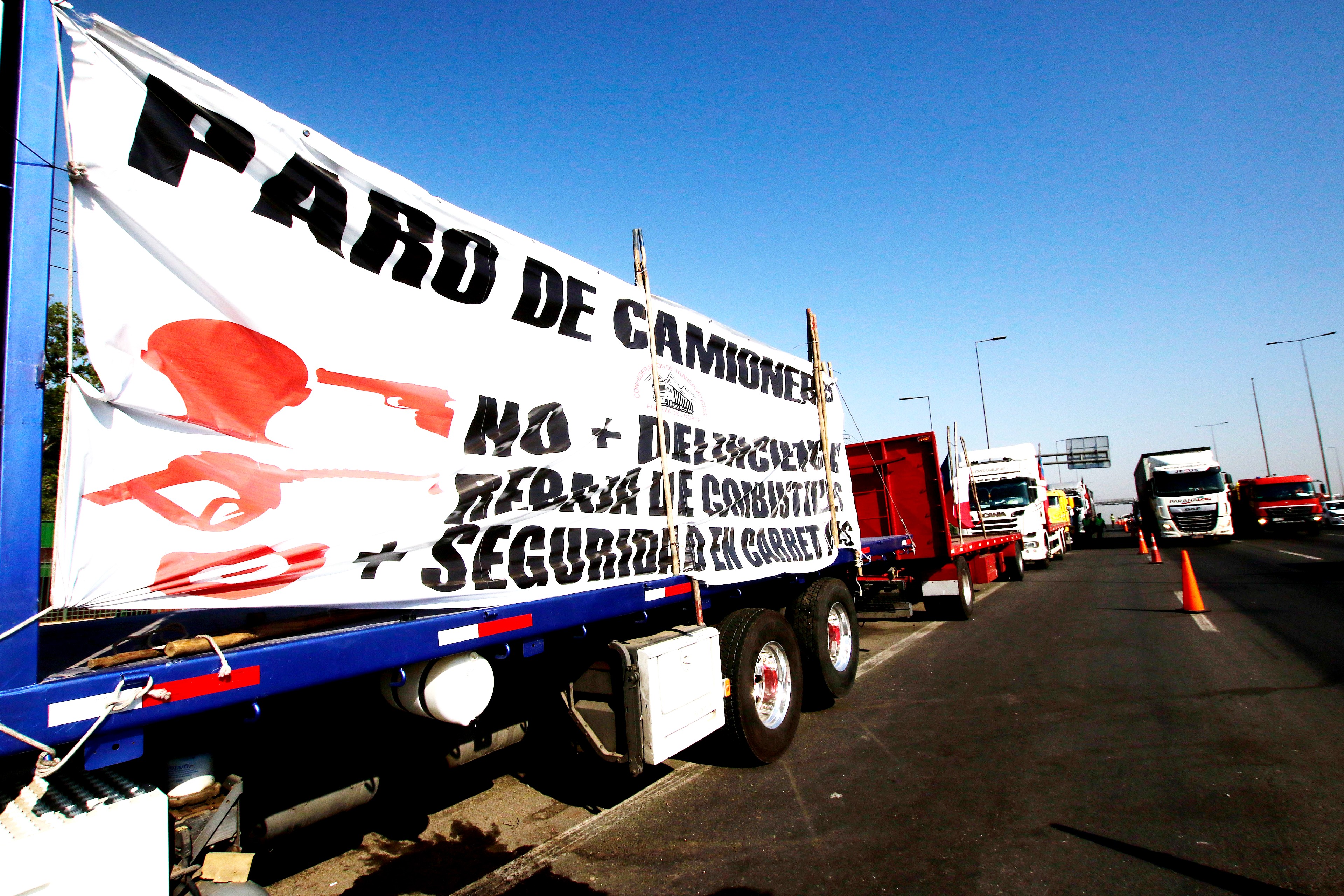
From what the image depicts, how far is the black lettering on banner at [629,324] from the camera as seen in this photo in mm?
4711

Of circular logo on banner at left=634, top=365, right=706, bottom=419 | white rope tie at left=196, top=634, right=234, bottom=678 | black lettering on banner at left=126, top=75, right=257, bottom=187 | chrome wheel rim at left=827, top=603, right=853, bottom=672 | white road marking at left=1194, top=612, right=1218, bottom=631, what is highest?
black lettering on banner at left=126, top=75, right=257, bottom=187

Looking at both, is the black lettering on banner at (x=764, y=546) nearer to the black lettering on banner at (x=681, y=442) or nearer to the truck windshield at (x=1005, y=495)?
the black lettering on banner at (x=681, y=442)

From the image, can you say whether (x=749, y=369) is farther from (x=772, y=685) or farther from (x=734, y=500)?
(x=772, y=685)

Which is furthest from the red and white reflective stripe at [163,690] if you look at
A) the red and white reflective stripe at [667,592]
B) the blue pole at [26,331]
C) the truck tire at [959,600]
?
the truck tire at [959,600]

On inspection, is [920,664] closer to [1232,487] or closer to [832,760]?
[832,760]

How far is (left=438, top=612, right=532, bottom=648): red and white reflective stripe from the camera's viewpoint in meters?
3.19

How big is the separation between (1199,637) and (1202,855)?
6777 millimetres

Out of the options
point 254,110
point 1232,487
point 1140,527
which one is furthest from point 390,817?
point 1232,487

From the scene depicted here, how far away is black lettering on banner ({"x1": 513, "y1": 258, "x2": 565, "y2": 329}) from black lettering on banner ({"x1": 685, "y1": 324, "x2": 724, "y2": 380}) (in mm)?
1385

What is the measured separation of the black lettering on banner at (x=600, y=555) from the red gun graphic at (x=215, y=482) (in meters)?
1.59

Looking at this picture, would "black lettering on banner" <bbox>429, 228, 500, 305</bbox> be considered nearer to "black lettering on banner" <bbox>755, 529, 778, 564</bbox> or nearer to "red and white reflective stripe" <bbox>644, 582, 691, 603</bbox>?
"red and white reflective stripe" <bbox>644, 582, 691, 603</bbox>

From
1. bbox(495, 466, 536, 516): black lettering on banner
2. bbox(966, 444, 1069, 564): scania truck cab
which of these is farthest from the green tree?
bbox(966, 444, 1069, 564): scania truck cab

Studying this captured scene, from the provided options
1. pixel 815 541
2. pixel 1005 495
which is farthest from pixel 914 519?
pixel 1005 495

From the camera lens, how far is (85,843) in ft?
6.72
